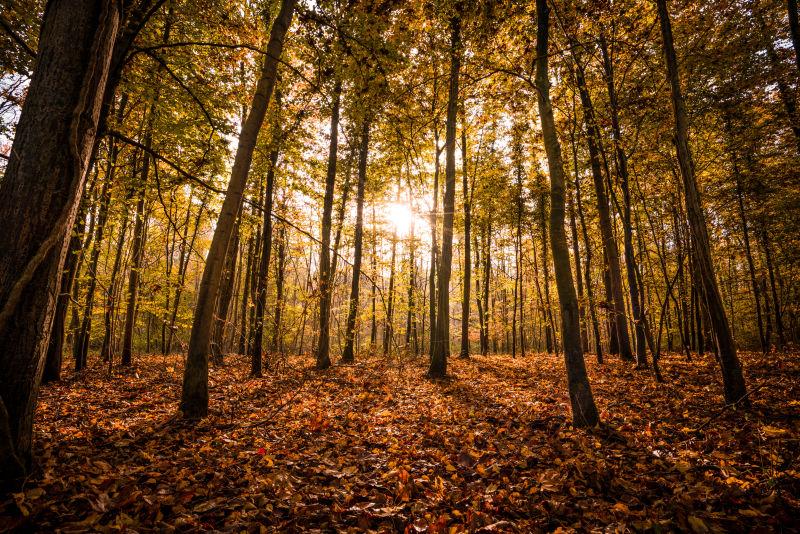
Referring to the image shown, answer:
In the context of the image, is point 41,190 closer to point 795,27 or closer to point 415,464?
point 415,464

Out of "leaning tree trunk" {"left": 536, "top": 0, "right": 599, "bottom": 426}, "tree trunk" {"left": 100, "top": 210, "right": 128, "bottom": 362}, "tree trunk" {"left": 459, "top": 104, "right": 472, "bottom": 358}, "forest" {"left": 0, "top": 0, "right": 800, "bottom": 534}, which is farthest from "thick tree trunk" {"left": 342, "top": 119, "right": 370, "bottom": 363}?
"leaning tree trunk" {"left": 536, "top": 0, "right": 599, "bottom": 426}

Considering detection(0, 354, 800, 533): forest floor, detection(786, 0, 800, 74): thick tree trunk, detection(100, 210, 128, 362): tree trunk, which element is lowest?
detection(0, 354, 800, 533): forest floor

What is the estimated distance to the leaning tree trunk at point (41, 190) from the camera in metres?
2.13

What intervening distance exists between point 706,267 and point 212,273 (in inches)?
322

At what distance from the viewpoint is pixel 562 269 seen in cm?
524

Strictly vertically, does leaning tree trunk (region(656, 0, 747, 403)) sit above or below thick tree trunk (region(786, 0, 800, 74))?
below

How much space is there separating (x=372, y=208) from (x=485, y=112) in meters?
12.6

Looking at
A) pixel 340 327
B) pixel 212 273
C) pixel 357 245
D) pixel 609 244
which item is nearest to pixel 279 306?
pixel 340 327

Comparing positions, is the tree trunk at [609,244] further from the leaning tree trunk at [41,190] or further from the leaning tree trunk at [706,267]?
the leaning tree trunk at [41,190]

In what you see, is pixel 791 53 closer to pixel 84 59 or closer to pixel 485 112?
pixel 485 112

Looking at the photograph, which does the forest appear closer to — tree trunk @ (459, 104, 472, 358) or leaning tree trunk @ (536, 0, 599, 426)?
leaning tree trunk @ (536, 0, 599, 426)

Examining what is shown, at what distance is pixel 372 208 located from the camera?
1945 centimetres

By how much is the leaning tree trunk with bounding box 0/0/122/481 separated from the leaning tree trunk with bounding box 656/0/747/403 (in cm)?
800

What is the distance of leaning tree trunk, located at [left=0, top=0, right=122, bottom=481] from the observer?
2133mm
